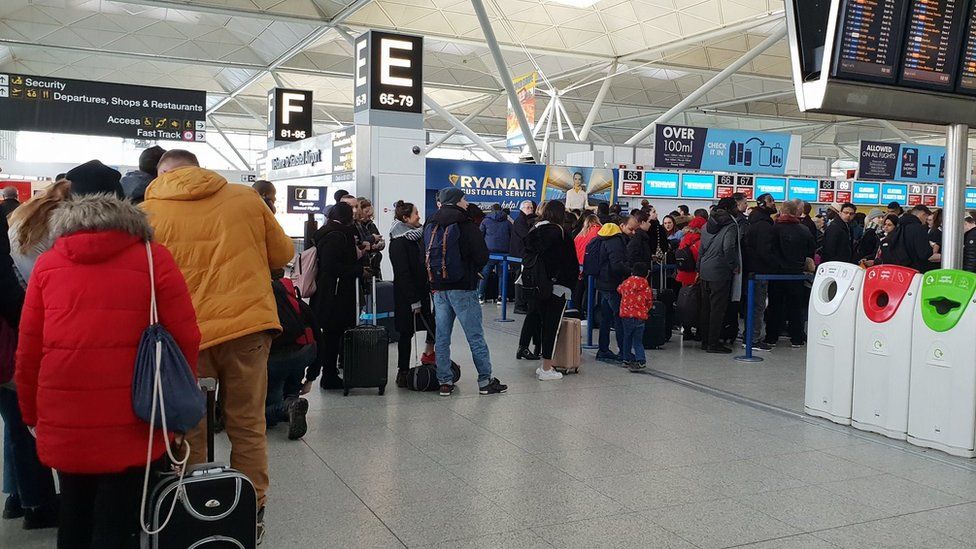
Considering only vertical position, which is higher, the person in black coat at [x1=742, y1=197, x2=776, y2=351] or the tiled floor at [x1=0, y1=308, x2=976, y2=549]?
the person in black coat at [x1=742, y1=197, x2=776, y2=351]

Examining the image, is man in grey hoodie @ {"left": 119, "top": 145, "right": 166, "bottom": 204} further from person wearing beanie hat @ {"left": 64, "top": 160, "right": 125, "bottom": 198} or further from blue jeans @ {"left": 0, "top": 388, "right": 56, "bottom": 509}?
blue jeans @ {"left": 0, "top": 388, "right": 56, "bottom": 509}

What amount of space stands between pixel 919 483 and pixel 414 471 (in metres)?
2.85

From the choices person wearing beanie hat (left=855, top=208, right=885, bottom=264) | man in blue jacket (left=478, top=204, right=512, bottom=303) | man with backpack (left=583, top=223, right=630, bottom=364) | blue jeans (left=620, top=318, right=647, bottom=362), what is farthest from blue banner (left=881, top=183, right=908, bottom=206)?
blue jeans (left=620, top=318, right=647, bottom=362)

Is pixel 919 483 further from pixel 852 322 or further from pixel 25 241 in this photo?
pixel 25 241

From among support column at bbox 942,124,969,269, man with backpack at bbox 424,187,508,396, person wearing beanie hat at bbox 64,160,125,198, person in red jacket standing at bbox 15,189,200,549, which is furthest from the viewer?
man with backpack at bbox 424,187,508,396

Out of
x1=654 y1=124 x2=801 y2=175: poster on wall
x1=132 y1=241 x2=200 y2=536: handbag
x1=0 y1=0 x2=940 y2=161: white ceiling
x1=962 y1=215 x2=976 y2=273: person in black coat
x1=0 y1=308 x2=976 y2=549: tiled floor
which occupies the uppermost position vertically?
x1=0 y1=0 x2=940 y2=161: white ceiling

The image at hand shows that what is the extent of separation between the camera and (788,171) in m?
18.2

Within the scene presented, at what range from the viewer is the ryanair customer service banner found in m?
15.0

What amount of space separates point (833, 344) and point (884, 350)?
0.42 meters

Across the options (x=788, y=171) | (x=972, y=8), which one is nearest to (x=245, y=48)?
(x=788, y=171)

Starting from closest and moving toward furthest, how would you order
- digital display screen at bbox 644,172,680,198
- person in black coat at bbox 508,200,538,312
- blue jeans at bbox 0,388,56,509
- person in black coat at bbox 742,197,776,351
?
1. blue jeans at bbox 0,388,56,509
2. person in black coat at bbox 742,197,776,351
3. person in black coat at bbox 508,200,538,312
4. digital display screen at bbox 644,172,680,198

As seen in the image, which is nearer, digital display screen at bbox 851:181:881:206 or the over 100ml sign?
the over 100ml sign

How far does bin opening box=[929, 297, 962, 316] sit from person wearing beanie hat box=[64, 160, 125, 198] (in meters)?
4.92

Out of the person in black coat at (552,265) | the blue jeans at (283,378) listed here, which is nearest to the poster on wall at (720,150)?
the person in black coat at (552,265)
